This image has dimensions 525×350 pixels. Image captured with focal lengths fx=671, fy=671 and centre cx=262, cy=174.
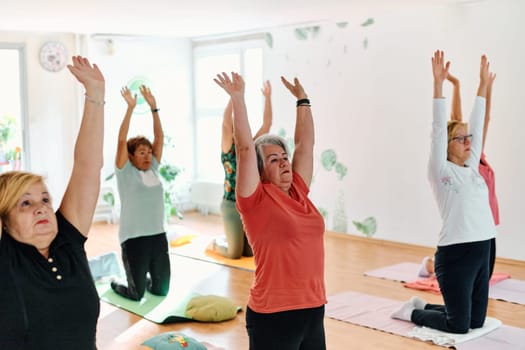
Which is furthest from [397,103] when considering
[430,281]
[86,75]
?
[86,75]

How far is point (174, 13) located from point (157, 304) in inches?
107

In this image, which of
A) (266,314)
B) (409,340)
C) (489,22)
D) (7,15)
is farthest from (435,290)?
(7,15)

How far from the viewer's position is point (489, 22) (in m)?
5.77

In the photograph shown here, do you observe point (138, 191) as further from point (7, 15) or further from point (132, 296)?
point (7, 15)

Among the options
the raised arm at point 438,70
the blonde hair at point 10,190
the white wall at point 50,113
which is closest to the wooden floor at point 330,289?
the white wall at point 50,113

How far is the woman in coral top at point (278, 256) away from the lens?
2369 millimetres

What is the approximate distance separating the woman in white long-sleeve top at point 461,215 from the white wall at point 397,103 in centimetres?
204

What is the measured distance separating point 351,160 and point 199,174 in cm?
276

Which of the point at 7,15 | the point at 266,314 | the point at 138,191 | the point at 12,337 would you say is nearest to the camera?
the point at 12,337

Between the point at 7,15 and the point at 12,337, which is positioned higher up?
the point at 7,15

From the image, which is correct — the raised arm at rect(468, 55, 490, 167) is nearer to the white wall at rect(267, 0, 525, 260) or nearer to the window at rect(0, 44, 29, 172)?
the white wall at rect(267, 0, 525, 260)

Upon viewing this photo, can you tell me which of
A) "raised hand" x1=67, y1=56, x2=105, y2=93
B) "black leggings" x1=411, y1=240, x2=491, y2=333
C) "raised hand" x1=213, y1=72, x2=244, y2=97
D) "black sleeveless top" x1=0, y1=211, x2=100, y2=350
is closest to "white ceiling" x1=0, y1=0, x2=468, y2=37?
"black leggings" x1=411, y1=240, x2=491, y2=333

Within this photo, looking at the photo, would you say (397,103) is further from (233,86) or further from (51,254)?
(51,254)

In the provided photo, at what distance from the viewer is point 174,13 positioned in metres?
6.01
